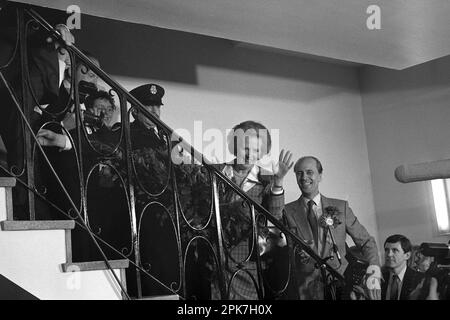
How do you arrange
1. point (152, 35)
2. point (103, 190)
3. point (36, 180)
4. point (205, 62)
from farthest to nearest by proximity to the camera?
1. point (205, 62)
2. point (152, 35)
3. point (103, 190)
4. point (36, 180)

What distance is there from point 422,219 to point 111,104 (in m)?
3.66

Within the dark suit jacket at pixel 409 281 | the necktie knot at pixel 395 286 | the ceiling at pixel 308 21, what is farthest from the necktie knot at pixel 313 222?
the ceiling at pixel 308 21

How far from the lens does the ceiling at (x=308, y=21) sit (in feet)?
11.9

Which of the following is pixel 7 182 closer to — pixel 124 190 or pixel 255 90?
pixel 124 190

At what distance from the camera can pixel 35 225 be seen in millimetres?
2594

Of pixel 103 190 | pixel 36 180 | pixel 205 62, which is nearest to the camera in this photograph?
pixel 36 180

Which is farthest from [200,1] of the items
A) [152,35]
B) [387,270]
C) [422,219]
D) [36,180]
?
[422,219]

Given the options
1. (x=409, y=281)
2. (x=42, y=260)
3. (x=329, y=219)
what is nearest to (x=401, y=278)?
(x=409, y=281)

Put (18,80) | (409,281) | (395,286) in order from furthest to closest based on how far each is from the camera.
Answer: (395,286) < (409,281) < (18,80)

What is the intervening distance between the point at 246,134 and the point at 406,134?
2.07 meters

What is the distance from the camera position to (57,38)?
2969mm

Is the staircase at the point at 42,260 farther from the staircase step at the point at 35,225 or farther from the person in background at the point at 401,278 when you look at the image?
the person in background at the point at 401,278

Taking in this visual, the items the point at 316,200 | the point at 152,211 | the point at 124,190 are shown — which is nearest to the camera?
the point at 124,190

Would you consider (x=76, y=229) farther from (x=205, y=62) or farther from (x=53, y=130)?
(x=205, y=62)
